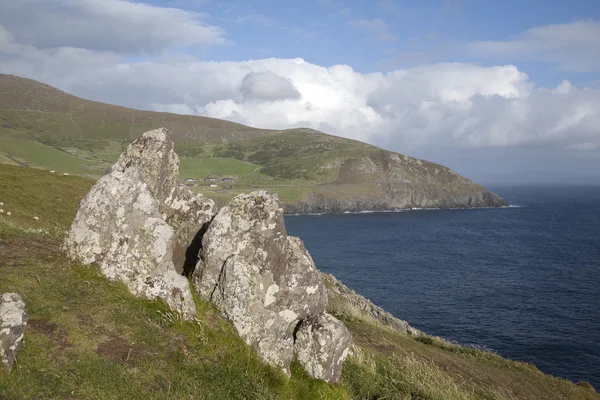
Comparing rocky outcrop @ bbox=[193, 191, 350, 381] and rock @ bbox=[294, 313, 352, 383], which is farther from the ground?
rocky outcrop @ bbox=[193, 191, 350, 381]

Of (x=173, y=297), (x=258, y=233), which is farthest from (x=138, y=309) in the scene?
(x=258, y=233)

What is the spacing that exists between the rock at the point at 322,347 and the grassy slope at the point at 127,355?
0.46 meters

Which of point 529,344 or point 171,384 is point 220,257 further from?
point 529,344

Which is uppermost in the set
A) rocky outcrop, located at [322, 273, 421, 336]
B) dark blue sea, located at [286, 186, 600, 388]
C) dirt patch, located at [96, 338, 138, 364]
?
dirt patch, located at [96, 338, 138, 364]

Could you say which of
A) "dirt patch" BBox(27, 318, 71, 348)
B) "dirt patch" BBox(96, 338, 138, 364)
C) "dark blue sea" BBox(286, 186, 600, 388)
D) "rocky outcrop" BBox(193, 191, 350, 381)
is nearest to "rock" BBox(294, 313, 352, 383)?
"rocky outcrop" BBox(193, 191, 350, 381)

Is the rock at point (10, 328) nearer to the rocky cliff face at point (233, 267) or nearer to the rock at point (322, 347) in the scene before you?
the rocky cliff face at point (233, 267)

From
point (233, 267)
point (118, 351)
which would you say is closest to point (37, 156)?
point (233, 267)

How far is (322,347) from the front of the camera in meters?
15.9

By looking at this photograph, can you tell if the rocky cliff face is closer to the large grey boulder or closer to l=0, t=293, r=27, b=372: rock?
the large grey boulder

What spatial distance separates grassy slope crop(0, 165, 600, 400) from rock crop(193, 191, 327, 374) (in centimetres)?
73

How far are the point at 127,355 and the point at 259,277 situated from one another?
5.38 metres

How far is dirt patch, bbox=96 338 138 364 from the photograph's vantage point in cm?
1236

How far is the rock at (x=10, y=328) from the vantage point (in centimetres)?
1070

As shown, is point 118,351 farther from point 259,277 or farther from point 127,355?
point 259,277
